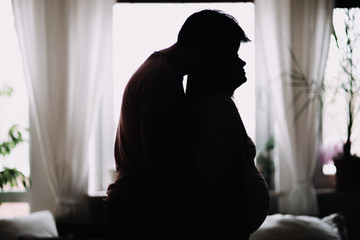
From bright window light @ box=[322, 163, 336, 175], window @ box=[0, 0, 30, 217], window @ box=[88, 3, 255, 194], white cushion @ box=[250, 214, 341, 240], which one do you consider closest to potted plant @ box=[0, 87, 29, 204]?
window @ box=[0, 0, 30, 217]

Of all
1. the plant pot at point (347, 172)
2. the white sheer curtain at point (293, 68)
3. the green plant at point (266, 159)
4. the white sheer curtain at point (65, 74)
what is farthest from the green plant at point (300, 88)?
the white sheer curtain at point (65, 74)

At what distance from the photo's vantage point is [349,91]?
9.98 ft

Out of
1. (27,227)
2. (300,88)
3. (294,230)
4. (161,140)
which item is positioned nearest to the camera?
(161,140)

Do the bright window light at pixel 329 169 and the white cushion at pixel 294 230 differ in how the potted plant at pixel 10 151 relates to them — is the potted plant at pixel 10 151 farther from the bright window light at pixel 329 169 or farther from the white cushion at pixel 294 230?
the bright window light at pixel 329 169

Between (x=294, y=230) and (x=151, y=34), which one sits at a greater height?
(x=151, y=34)

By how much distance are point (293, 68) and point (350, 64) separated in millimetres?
398

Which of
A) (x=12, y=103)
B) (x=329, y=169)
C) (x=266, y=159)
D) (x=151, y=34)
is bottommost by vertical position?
(x=329, y=169)

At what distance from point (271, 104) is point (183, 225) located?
6.83ft

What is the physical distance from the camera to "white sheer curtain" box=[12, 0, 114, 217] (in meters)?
3.08

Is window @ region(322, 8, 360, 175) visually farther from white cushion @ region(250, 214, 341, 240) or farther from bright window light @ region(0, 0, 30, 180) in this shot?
bright window light @ region(0, 0, 30, 180)

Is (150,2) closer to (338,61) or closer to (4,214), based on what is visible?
(338,61)

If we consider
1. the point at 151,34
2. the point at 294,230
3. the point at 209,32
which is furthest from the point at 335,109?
the point at 209,32

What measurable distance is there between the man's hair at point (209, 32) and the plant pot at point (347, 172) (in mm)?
2108

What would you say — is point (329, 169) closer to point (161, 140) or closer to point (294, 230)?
point (294, 230)
